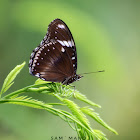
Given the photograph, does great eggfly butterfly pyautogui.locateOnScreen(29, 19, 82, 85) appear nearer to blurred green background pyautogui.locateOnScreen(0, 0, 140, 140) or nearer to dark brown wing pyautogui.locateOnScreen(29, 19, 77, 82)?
dark brown wing pyautogui.locateOnScreen(29, 19, 77, 82)

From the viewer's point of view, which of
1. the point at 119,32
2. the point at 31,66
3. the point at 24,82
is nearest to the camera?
the point at 31,66

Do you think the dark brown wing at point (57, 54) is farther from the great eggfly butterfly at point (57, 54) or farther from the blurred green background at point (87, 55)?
the blurred green background at point (87, 55)

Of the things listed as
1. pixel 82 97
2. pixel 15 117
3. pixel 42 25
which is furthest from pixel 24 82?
pixel 82 97

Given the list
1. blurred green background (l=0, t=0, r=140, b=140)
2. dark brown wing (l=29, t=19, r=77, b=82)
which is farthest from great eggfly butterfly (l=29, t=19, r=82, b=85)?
blurred green background (l=0, t=0, r=140, b=140)

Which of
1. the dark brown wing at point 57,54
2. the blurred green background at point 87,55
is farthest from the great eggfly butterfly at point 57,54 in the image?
the blurred green background at point 87,55

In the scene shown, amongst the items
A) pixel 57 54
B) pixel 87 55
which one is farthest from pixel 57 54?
pixel 87 55

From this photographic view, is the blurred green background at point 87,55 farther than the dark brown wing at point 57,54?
Yes

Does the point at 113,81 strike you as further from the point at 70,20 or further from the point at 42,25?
the point at 42,25
